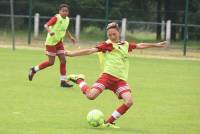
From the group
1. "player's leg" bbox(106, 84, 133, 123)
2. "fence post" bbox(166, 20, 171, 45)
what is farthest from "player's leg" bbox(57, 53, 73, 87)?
"fence post" bbox(166, 20, 171, 45)

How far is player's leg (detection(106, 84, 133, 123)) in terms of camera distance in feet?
37.0

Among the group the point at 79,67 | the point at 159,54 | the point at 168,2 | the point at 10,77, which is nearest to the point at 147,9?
the point at 168,2

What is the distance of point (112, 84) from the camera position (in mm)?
11555

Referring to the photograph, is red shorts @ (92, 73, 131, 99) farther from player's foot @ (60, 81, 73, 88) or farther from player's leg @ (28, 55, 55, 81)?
player's leg @ (28, 55, 55, 81)

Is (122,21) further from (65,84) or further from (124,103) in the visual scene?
(124,103)

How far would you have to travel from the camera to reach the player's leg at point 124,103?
444 inches

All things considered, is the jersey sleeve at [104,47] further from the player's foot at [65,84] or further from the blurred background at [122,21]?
the blurred background at [122,21]

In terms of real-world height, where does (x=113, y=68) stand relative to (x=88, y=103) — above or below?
above

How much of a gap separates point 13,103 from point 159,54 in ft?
68.2

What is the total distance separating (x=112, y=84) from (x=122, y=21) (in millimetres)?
25011

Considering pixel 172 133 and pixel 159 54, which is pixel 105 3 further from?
pixel 172 133

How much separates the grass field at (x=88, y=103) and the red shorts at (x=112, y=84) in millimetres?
609

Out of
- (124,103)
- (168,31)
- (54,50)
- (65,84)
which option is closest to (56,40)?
(54,50)

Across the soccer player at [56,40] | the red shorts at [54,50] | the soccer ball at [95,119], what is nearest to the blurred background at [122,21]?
the soccer player at [56,40]
